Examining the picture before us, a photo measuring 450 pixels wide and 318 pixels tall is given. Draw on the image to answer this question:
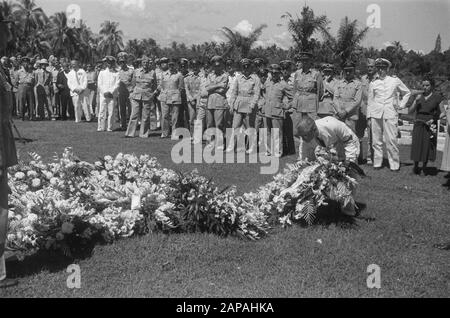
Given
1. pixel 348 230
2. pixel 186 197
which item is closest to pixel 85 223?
pixel 186 197

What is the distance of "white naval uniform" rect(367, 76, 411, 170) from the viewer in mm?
10828

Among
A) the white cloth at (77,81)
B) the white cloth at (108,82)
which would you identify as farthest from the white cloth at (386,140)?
the white cloth at (77,81)

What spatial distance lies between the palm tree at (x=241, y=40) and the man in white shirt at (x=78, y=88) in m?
22.2

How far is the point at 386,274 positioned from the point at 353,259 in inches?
16.6

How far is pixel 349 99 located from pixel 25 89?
41.3 ft

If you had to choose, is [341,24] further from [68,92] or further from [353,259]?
[353,259]

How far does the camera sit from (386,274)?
510cm

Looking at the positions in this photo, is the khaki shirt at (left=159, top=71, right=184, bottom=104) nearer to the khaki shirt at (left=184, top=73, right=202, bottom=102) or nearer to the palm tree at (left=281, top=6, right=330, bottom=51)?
the khaki shirt at (left=184, top=73, right=202, bottom=102)

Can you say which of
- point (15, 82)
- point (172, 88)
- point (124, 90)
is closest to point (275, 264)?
point (172, 88)

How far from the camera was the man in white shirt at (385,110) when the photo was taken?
1084 centimetres

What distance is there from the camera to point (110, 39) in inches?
3017

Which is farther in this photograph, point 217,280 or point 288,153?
point 288,153

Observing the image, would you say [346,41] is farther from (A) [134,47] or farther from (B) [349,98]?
(A) [134,47]

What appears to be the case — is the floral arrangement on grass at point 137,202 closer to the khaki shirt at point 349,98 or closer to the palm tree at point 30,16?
the khaki shirt at point 349,98
